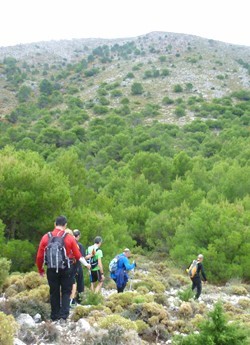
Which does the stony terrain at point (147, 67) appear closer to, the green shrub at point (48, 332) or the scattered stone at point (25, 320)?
the scattered stone at point (25, 320)

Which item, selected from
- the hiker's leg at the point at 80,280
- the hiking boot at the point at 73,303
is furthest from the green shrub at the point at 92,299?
the hiker's leg at the point at 80,280

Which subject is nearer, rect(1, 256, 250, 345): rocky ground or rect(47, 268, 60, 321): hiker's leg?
rect(1, 256, 250, 345): rocky ground

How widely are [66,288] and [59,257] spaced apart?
833 mm

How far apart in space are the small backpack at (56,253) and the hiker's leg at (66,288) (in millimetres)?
257

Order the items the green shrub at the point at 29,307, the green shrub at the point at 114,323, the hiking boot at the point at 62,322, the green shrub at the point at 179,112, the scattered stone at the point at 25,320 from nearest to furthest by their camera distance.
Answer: the green shrub at the point at 114,323 < the scattered stone at the point at 25,320 < the hiking boot at the point at 62,322 < the green shrub at the point at 29,307 < the green shrub at the point at 179,112

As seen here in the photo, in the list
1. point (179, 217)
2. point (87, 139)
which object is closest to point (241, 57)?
point (87, 139)

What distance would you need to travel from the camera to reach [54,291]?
7703mm

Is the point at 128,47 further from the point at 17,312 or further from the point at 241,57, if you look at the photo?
the point at 17,312

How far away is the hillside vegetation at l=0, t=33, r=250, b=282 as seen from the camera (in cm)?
1862

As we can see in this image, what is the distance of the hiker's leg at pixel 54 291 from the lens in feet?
24.5

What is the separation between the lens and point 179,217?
29578 mm

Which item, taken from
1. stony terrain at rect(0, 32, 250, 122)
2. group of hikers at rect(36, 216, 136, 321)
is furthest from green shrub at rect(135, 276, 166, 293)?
stony terrain at rect(0, 32, 250, 122)

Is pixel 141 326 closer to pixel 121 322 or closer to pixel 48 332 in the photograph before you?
pixel 121 322

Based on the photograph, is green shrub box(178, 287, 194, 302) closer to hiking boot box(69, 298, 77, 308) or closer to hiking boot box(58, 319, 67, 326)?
hiking boot box(69, 298, 77, 308)
